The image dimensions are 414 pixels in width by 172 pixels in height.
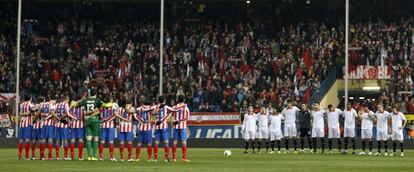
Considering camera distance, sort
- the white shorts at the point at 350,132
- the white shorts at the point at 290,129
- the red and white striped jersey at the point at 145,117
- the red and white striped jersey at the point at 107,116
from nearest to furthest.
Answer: the red and white striped jersey at the point at 145,117 → the red and white striped jersey at the point at 107,116 → the white shorts at the point at 350,132 → the white shorts at the point at 290,129

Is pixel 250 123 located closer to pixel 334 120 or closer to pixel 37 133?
pixel 334 120

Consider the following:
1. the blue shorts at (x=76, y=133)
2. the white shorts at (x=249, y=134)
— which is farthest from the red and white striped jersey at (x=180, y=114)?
the white shorts at (x=249, y=134)

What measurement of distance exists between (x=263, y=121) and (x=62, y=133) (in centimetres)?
1203

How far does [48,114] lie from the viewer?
3928 cm

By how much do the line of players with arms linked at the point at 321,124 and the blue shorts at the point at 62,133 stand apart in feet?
35.9

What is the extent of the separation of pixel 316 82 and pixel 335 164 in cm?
2320

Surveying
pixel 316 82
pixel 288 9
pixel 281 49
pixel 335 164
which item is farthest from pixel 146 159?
pixel 288 9

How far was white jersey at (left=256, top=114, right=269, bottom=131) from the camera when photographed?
49188 millimetres

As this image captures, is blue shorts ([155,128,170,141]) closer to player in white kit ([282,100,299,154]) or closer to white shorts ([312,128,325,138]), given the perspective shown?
white shorts ([312,128,325,138])

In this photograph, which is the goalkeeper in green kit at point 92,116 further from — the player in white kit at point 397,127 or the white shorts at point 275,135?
the player in white kit at point 397,127

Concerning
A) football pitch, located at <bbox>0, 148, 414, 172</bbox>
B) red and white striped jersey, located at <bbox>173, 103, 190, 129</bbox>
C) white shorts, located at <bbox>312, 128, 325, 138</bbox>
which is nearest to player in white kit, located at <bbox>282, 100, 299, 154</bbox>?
white shorts, located at <bbox>312, 128, 325, 138</bbox>

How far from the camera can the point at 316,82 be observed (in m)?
59.9

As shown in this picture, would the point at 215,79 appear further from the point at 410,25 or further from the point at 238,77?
the point at 410,25

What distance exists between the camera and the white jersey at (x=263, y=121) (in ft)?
161
